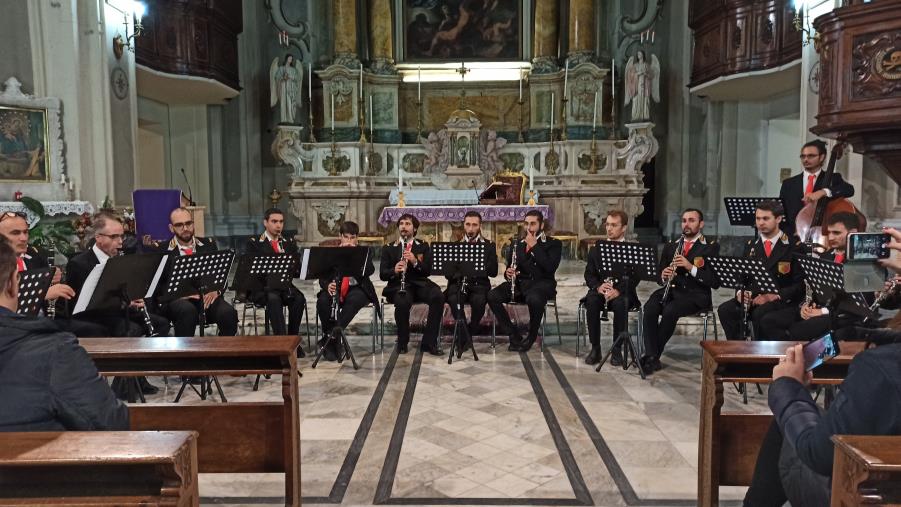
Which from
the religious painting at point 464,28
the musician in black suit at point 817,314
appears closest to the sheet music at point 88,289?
the musician in black suit at point 817,314

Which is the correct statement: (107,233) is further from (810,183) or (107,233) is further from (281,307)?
(810,183)

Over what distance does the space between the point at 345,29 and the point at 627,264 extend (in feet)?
30.8

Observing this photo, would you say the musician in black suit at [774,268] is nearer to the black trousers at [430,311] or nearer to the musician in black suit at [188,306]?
the black trousers at [430,311]

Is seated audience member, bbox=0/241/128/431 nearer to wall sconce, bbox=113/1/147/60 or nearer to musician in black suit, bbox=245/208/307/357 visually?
musician in black suit, bbox=245/208/307/357

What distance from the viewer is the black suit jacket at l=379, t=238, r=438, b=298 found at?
21.5ft

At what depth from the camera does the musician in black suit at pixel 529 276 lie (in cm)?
657

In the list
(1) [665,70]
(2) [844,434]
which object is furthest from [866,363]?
(1) [665,70]

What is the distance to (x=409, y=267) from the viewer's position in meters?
6.73

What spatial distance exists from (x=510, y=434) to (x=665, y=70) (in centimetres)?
1176

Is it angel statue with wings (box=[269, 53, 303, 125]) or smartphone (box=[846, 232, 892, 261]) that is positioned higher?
angel statue with wings (box=[269, 53, 303, 125])

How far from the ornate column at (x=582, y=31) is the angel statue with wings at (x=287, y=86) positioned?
5.30 meters

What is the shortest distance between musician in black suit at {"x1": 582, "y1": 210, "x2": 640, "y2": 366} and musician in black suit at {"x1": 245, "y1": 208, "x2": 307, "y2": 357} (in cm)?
272

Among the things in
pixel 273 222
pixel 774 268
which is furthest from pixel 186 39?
pixel 774 268

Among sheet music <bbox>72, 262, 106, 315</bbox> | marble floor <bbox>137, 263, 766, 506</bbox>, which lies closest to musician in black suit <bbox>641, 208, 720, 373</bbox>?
marble floor <bbox>137, 263, 766, 506</bbox>
